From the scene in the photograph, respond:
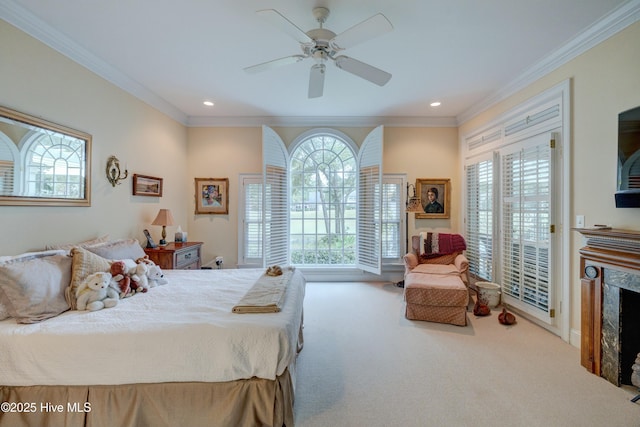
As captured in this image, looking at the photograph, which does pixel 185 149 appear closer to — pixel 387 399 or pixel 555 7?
pixel 387 399

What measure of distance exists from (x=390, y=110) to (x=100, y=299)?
14.0 feet

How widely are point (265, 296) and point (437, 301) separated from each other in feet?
6.85

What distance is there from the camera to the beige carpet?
5.79 ft

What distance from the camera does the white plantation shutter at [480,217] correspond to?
3.77 meters

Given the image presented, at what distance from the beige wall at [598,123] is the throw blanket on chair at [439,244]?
1.39m

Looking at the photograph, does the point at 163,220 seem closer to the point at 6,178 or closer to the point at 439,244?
the point at 6,178

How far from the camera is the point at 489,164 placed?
3801 mm

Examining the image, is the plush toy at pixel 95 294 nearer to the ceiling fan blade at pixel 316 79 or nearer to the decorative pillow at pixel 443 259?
Answer: the ceiling fan blade at pixel 316 79

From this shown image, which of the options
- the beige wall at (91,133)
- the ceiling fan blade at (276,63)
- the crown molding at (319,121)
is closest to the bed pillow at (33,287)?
the beige wall at (91,133)

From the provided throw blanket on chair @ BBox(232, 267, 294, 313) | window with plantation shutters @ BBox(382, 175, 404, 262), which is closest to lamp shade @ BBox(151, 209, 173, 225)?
throw blanket on chair @ BBox(232, 267, 294, 313)

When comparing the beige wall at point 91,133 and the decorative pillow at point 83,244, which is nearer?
the beige wall at point 91,133

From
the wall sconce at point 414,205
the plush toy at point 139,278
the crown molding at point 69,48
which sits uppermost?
the crown molding at point 69,48

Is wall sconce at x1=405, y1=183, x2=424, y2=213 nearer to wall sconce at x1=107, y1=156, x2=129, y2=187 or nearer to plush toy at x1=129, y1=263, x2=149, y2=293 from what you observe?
plush toy at x1=129, y1=263, x2=149, y2=293

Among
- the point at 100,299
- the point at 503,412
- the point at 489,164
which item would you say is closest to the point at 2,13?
the point at 100,299
